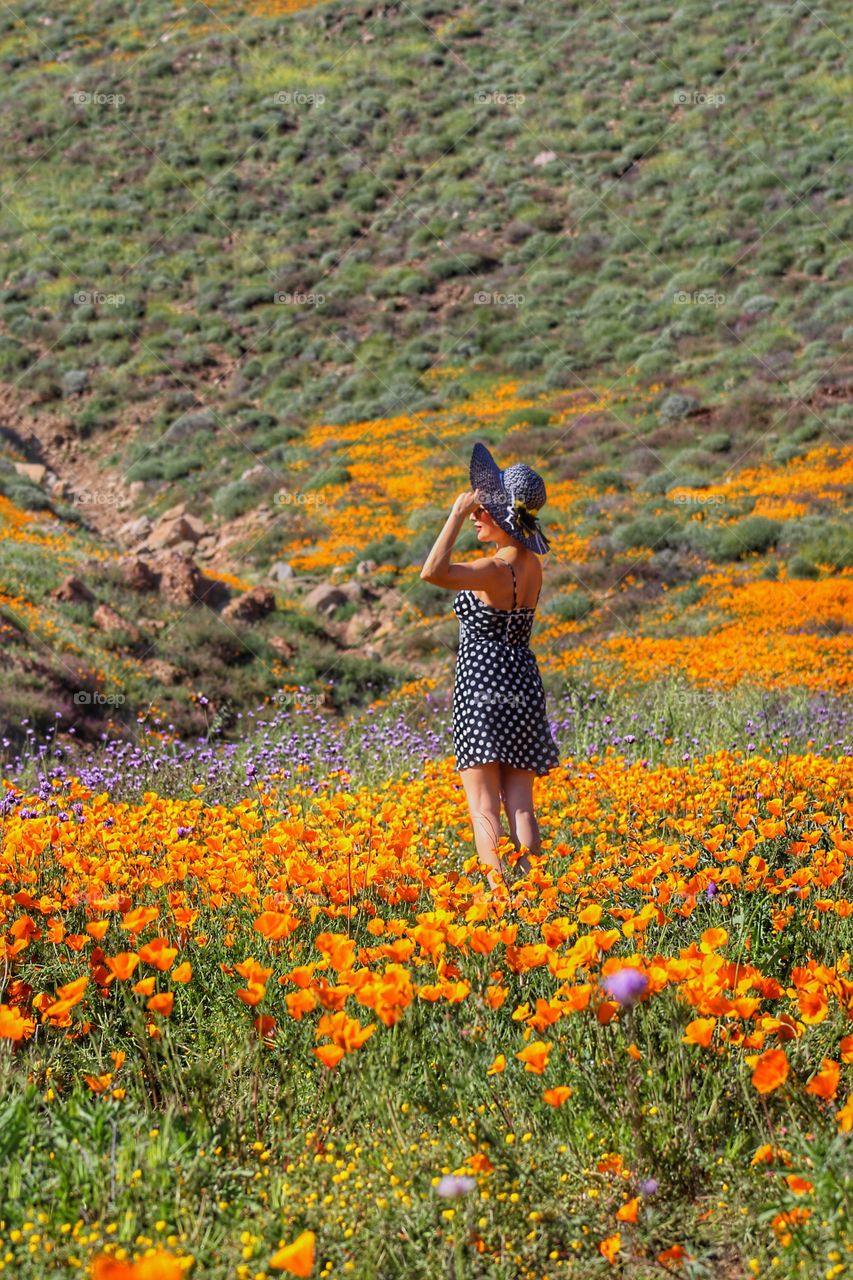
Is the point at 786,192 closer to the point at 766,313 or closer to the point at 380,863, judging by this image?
the point at 766,313

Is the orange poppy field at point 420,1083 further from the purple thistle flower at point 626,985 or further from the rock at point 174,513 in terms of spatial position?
the rock at point 174,513

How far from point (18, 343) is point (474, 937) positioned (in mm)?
31930

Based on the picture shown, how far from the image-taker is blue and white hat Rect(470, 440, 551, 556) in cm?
451

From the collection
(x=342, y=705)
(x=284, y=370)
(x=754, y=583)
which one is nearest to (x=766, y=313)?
(x=284, y=370)

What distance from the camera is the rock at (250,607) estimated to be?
13.8 metres

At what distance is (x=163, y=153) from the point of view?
3847 centimetres

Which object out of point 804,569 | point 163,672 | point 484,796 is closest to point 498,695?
point 484,796

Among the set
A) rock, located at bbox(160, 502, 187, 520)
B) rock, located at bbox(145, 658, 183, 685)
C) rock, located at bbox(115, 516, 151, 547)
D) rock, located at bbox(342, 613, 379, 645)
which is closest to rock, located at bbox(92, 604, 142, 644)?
rock, located at bbox(145, 658, 183, 685)

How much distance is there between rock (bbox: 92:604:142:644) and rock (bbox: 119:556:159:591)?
4.65 ft

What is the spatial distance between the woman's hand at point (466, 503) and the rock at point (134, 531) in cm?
1797

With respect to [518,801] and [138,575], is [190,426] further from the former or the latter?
[518,801]

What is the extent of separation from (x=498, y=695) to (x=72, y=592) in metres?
9.05

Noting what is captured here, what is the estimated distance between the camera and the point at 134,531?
22.6 m

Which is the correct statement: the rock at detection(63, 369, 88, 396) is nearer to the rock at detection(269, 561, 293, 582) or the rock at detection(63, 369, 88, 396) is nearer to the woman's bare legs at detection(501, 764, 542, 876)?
the rock at detection(269, 561, 293, 582)
